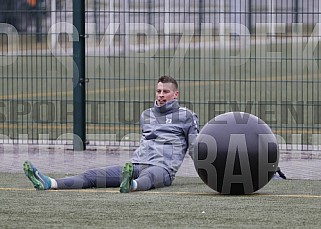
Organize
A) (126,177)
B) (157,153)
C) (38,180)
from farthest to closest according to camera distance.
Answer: (157,153) < (38,180) < (126,177)

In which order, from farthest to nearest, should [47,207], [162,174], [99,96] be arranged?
[99,96] < [162,174] < [47,207]

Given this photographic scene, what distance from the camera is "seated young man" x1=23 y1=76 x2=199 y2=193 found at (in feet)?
35.1

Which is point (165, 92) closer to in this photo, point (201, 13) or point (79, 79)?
point (79, 79)

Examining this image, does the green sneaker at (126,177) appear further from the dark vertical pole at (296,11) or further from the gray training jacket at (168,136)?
the dark vertical pole at (296,11)

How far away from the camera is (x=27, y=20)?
612 inches

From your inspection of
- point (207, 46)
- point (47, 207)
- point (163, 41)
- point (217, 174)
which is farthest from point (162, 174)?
point (207, 46)

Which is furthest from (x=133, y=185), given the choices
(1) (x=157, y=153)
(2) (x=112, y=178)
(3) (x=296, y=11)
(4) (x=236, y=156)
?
(3) (x=296, y=11)

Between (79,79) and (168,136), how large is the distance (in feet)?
13.3

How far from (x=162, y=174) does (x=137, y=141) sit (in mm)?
4471

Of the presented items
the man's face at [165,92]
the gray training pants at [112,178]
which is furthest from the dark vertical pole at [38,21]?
the gray training pants at [112,178]

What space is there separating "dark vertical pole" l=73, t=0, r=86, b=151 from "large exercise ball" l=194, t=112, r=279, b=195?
4910mm

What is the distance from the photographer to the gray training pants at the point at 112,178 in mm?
10703

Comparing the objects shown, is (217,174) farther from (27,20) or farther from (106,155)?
(27,20)

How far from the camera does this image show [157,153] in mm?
11125
